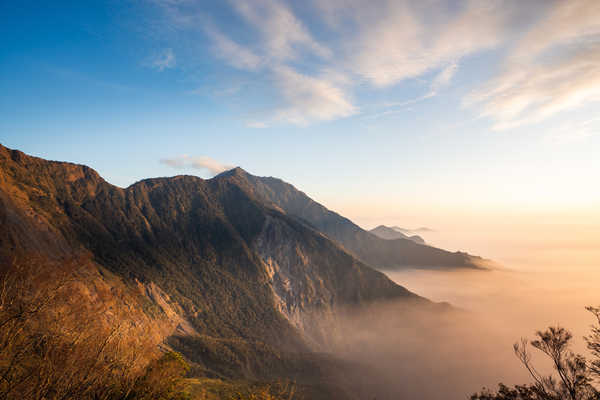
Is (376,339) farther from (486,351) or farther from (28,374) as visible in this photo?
(28,374)

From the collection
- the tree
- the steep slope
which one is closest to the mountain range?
the steep slope

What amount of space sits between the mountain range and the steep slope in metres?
0.60

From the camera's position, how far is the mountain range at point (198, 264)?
96938mm

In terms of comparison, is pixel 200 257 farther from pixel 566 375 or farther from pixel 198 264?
pixel 566 375

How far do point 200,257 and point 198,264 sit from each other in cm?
545

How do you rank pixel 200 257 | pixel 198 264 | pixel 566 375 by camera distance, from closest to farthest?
pixel 566 375, pixel 198 264, pixel 200 257

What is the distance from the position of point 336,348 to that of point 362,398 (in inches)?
1794

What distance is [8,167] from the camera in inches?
4158

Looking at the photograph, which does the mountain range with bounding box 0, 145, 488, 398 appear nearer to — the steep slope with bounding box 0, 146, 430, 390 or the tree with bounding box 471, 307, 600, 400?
the steep slope with bounding box 0, 146, 430, 390

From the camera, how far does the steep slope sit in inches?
3986

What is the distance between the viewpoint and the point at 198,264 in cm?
14938

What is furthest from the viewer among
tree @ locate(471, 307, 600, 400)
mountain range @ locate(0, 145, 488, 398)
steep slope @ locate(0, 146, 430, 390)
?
steep slope @ locate(0, 146, 430, 390)

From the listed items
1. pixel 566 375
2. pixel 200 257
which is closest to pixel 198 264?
pixel 200 257

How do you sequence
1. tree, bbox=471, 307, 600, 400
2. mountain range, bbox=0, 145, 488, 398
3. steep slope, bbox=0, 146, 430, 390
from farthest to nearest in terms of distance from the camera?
steep slope, bbox=0, 146, 430, 390 < mountain range, bbox=0, 145, 488, 398 < tree, bbox=471, 307, 600, 400
